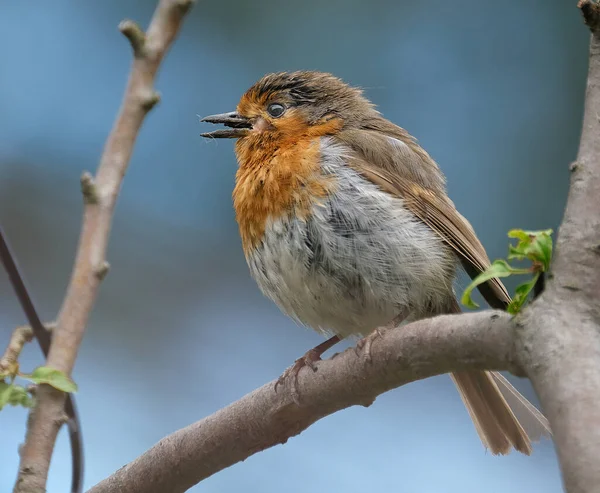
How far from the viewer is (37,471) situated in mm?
1681

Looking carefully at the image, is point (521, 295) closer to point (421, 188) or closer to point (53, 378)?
point (53, 378)

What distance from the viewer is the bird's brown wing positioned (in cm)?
303

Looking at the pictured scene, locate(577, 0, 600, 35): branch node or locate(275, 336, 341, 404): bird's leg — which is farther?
locate(275, 336, 341, 404): bird's leg

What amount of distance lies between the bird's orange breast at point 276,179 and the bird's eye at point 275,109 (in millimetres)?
141

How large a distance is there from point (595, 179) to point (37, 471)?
112cm

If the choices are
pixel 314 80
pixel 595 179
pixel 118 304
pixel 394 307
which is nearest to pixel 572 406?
pixel 595 179

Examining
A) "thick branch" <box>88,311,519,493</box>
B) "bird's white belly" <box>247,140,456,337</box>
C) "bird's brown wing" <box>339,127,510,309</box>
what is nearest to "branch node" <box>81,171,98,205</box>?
"thick branch" <box>88,311,519,493</box>

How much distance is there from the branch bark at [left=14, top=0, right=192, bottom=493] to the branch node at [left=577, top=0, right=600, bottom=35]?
796 millimetres

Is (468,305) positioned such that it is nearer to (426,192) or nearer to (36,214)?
(426,192)

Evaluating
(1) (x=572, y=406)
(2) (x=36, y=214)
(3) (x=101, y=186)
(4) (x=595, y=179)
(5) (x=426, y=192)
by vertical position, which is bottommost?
(1) (x=572, y=406)

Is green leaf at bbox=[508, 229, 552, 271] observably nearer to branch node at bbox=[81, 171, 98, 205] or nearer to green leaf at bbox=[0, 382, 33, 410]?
branch node at bbox=[81, 171, 98, 205]

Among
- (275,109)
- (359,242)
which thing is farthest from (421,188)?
(275,109)

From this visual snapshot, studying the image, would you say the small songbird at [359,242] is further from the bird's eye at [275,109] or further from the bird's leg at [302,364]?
the bird's eye at [275,109]

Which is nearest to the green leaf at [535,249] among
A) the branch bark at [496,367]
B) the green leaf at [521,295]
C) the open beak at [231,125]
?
the green leaf at [521,295]
